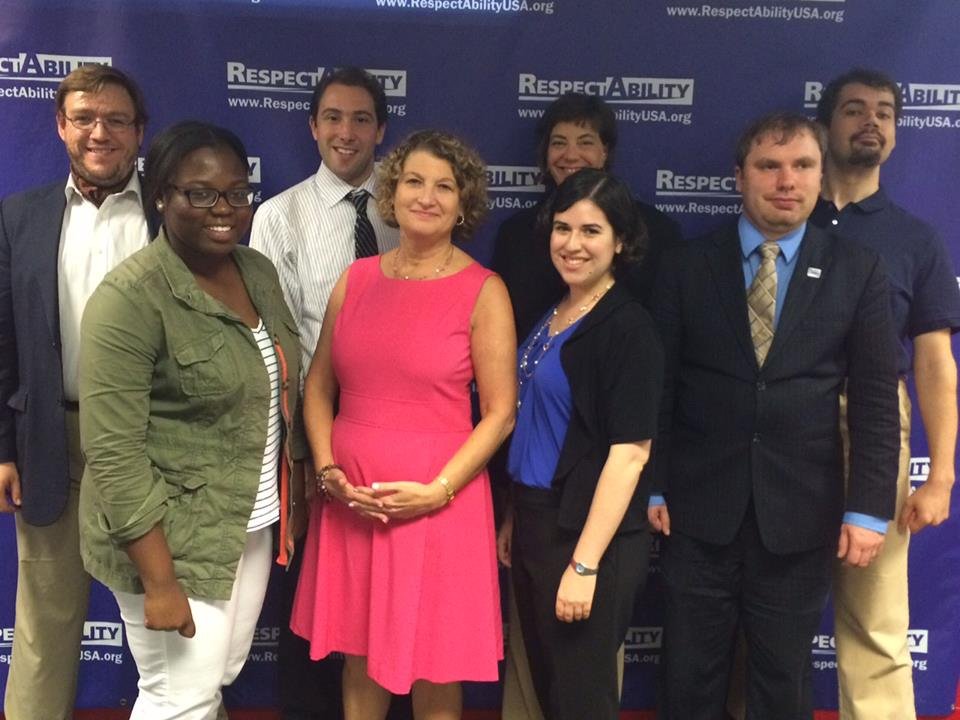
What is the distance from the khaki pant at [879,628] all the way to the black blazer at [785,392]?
414 millimetres

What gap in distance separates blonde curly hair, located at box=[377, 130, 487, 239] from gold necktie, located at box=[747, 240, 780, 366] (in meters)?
0.73

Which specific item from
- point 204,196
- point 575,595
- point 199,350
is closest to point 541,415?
point 575,595

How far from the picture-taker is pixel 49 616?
242cm

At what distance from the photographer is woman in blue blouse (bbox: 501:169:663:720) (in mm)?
1884

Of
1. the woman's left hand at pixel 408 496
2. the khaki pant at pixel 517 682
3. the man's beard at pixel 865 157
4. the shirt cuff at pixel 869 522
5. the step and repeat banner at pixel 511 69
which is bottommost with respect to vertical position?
the khaki pant at pixel 517 682

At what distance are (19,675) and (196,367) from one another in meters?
1.50

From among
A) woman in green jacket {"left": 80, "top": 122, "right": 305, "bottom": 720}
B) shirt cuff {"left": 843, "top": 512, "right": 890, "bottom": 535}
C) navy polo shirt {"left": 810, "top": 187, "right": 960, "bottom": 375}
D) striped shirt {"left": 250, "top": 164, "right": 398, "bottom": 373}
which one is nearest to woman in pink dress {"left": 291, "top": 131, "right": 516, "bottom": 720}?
woman in green jacket {"left": 80, "top": 122, "right": 305, "bottom": 720}

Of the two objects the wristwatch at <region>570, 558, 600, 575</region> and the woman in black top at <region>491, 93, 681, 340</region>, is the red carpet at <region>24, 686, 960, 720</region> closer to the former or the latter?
the wristwatch at <region>570, 558, 600, 575</region>

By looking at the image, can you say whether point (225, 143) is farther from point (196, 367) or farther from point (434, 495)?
point (434, 495)

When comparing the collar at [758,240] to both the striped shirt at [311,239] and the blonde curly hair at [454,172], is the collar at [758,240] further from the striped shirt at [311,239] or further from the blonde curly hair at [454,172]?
the striped shirt at [311,239]

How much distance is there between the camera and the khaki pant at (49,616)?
2355 millimetres

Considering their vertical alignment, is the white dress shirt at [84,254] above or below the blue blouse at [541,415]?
→ above

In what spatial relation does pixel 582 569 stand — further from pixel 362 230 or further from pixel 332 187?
pixel 332 187

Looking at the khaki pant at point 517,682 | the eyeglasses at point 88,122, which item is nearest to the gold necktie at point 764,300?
the khaki pant at point 517,682
